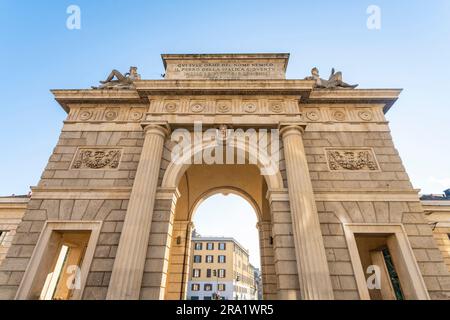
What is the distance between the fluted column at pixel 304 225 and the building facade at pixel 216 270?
48.7 metres

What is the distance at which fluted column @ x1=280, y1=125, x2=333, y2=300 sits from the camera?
261 inches

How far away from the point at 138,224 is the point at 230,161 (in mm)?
4677

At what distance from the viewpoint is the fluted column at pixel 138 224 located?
21.8 ft

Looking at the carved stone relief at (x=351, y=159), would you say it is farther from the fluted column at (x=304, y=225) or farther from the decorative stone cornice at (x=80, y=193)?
the decorative stone cornice at (x=80, y=193)

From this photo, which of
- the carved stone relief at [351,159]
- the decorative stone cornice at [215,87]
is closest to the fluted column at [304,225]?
the carved stone relief at [351,159]

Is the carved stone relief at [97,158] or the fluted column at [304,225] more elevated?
the carved stone relief at [97,158]

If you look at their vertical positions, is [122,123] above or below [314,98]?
below

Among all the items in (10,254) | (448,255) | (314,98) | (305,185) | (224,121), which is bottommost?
(10,254)

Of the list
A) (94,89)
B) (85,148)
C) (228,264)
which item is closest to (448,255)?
(85,148)

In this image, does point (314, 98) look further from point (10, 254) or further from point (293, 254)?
→ point (10, 254)

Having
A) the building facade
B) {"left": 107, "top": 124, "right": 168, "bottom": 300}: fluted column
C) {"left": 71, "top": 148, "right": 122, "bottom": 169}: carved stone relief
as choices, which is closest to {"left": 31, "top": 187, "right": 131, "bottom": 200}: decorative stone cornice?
{"left": 107, "top": 124, "right": 168, "bottom": 300}: fluted column

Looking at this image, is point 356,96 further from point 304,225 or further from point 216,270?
point 216,270

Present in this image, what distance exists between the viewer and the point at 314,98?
10344 mm
